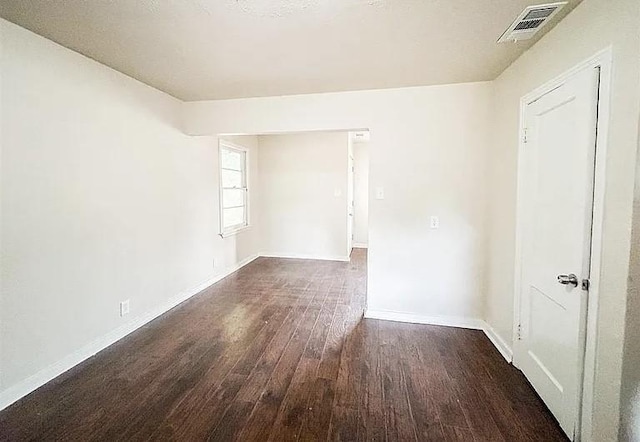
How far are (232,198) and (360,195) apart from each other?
342cm

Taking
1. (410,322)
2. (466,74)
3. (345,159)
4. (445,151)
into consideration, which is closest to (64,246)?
(410,322)

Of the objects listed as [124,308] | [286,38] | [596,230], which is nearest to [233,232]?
[124,308]

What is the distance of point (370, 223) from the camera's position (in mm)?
3289

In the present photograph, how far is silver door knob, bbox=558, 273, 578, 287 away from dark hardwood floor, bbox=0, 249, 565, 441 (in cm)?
84

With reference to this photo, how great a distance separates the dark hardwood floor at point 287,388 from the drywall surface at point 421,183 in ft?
1.26

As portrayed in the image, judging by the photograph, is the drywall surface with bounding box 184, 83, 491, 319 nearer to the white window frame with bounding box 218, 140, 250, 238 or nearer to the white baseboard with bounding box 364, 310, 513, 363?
the white baseboard with bounding box 364, 310, 513, 363

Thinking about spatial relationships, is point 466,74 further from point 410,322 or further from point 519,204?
point 410,322

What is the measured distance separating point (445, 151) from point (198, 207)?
3.03m

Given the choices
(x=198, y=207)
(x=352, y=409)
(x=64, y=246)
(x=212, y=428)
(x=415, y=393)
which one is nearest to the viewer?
(x=212, y=428)

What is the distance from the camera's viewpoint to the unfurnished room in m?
1.63

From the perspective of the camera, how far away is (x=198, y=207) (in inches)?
161

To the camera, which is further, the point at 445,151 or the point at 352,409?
the point at 445,151

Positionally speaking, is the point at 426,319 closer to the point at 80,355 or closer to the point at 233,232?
the point at 80,355

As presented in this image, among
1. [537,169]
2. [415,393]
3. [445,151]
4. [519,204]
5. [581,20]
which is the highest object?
[581,20]
